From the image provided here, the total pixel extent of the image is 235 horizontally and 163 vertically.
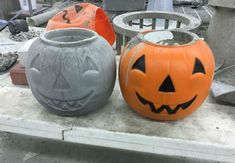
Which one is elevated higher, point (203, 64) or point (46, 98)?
point (203, 64)

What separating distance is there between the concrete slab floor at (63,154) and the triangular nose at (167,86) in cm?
48

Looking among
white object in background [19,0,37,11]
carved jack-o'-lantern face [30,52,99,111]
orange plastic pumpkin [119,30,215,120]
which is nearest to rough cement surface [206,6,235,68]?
orange plastic pumpkin [119,30,215,120]

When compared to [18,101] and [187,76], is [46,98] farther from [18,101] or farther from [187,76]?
[187,76]

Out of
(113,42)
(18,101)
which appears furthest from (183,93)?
(113,42)

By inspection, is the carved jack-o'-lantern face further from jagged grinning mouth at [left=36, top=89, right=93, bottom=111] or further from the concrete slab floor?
the concrete slab floor

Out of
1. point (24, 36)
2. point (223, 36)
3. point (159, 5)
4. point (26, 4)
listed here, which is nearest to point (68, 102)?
point (223, 36)

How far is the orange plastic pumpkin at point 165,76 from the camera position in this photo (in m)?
0.96

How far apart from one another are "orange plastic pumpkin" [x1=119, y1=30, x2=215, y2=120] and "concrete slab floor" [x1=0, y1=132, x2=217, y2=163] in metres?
0.34

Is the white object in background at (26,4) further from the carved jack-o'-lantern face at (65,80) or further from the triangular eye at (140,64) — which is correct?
the triangular eye at (140,64)

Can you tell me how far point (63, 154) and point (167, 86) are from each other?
67cm

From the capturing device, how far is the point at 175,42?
1157 mm

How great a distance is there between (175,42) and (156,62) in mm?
241

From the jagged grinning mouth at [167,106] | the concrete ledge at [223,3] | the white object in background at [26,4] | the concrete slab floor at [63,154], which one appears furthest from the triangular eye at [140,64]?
the white object in background at [26,4]

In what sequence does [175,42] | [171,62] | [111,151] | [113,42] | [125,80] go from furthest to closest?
1. [113,42]
2. [111,151]
3. [175,42]
4. [125,80]
5. [171,62]
